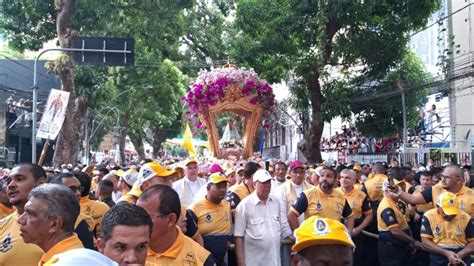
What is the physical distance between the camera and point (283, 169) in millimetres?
10172

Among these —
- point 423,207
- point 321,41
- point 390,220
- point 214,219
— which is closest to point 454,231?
point 390,220

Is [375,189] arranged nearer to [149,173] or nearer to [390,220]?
[390,220]

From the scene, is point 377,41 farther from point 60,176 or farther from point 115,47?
point 60,176

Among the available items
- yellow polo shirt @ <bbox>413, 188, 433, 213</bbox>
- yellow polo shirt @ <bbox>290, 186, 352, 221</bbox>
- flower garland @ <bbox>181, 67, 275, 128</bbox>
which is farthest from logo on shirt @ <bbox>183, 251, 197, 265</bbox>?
flower garland @ <bbox>181, 67, 275, 128</bbox>

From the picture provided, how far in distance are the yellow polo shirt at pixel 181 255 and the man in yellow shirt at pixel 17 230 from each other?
0.89 meters

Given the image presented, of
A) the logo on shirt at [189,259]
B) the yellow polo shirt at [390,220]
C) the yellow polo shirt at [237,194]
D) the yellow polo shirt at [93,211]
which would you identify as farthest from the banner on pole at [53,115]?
the logo on shirt at [189,259]

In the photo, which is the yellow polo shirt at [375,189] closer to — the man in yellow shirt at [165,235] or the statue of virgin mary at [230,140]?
the man in yellow shirt at [165,235]

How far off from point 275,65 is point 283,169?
985 centimetres

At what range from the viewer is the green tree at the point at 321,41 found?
17891 millimetres

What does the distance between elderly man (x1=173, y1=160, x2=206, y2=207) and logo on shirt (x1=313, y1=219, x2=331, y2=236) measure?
631cm

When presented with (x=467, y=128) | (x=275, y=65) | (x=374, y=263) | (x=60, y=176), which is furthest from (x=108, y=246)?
(x=467, y=128)

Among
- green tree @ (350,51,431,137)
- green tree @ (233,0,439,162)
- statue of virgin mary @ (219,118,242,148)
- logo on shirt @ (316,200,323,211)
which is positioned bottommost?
logo on shirt @ (316,200,323,211)

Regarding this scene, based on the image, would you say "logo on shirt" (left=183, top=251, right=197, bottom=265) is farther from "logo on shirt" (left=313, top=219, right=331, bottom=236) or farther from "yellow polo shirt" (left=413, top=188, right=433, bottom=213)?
"yellow polo shirt" (left=413, top=188, right=433, bottom=213)

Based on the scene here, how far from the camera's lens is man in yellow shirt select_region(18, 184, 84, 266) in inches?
138
